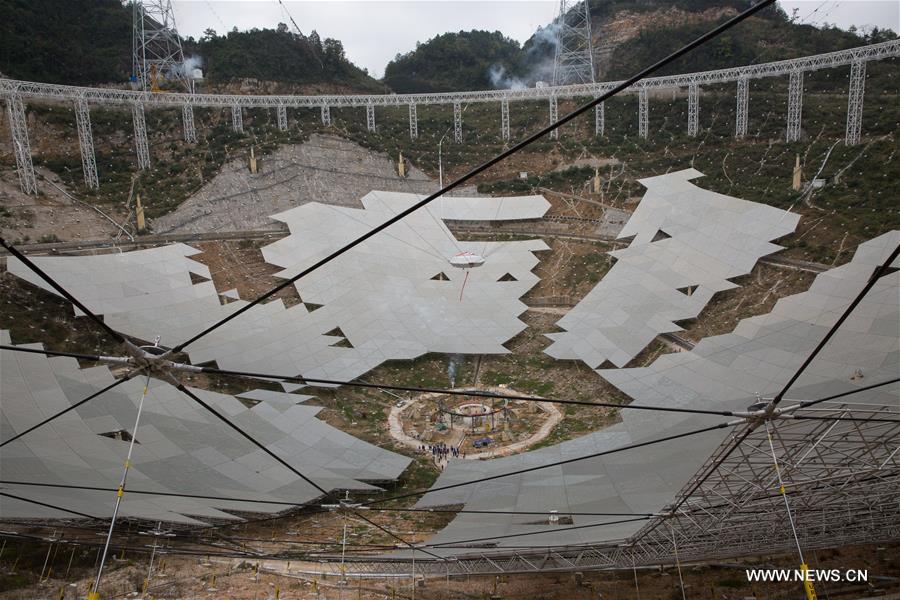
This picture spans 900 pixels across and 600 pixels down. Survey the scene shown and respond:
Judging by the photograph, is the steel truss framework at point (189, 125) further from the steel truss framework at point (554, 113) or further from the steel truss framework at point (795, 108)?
the steel truss framework at point (795, 108)

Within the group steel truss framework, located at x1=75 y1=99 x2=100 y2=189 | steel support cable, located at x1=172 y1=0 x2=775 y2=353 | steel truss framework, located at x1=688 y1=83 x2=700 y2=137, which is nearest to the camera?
steel support cable, located at x1=172 y1=0 x2=775 y2=353

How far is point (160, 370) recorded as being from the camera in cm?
1108

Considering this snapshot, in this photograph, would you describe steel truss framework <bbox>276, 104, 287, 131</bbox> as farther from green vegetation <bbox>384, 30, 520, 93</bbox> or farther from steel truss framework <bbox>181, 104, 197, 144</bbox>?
green vegetation <bbox>384, 30, 520, 93</bbox>

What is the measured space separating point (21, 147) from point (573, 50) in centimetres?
4212

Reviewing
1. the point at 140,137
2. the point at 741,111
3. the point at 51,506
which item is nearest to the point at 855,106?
the point at 741,111

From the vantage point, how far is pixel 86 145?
42344mm

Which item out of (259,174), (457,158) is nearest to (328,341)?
(259,174)

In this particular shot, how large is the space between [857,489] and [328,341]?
19.7m

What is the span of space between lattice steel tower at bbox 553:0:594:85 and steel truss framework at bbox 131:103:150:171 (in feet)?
94.9

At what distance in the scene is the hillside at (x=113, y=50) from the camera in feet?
168

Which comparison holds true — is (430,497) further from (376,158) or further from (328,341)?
(376,158)

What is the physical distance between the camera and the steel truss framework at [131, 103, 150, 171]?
44.5 m
